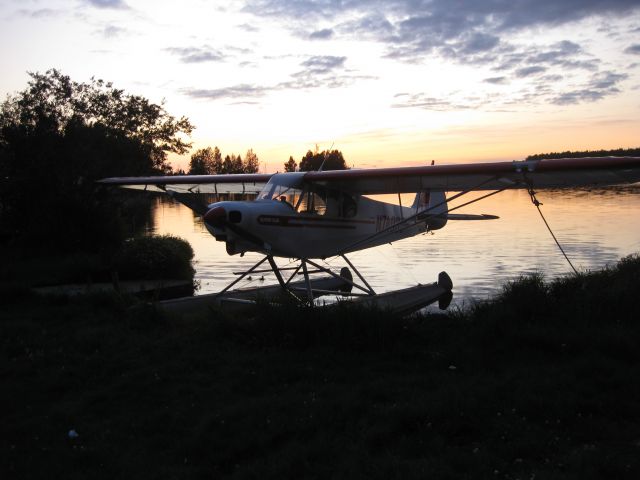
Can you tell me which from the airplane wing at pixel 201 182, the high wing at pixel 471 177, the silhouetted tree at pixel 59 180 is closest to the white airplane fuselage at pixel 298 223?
the high wing at pixel 471 177

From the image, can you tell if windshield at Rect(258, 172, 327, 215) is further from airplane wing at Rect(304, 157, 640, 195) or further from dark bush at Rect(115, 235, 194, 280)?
dark bush at Rect(115, 235, 194, 280)

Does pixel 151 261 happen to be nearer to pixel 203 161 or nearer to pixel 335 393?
pixel 335 393

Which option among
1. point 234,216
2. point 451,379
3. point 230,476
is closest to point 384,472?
point 230,476

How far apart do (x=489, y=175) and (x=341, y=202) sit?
2.81 m

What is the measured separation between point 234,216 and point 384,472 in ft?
18.5

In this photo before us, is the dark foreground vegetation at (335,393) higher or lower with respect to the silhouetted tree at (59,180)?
lower

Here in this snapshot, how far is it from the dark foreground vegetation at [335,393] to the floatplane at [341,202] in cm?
165

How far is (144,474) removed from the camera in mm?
4020

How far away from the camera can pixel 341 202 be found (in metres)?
11.0

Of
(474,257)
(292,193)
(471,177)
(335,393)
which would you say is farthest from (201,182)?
(474,257)

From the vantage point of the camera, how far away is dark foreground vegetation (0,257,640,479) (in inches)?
159

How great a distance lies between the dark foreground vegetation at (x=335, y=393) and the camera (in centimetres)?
405

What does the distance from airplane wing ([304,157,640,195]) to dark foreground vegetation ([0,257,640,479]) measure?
1614mm

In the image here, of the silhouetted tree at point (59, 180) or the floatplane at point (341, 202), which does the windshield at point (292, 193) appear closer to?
the floatplane at point (341, 202)
